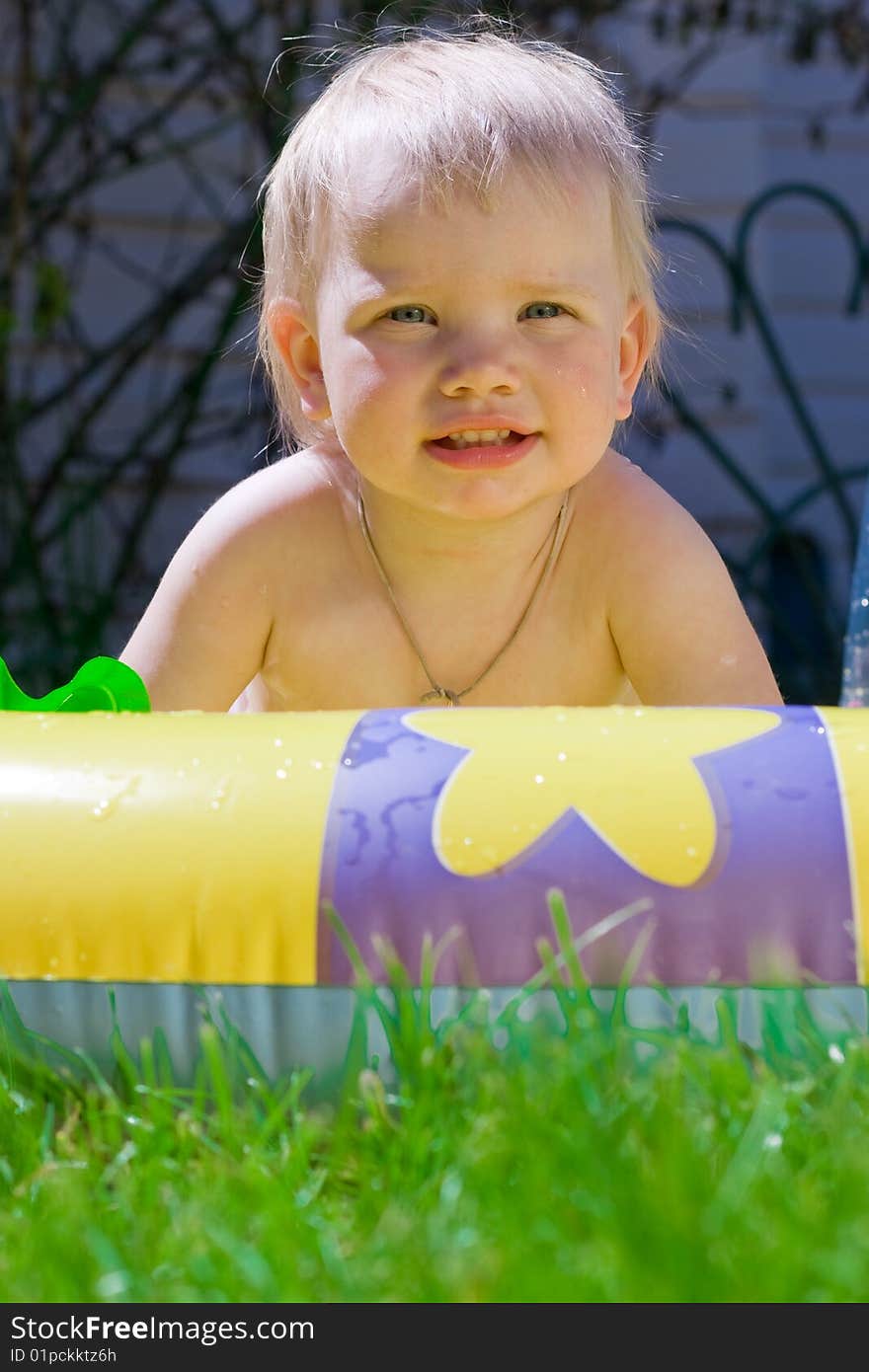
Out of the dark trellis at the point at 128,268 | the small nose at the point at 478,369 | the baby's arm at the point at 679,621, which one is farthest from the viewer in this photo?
the dark trellis at the point at 128,268

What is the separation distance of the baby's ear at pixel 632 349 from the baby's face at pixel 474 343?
0.11m

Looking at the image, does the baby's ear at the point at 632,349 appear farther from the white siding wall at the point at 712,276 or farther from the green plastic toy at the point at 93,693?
the white siding wall at the point at 712,276

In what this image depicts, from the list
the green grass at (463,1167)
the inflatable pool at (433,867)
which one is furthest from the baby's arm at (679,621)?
the green grass at (463,1167)

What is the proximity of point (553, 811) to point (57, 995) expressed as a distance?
400 millimetres

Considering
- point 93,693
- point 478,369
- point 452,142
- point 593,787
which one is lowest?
point 93,693

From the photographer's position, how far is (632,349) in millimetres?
2264

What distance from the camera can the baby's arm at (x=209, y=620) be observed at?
7.28ft

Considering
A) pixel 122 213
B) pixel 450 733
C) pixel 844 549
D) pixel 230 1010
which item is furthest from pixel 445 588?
pixel 844 549

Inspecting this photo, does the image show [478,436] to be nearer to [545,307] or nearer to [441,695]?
[545,307]

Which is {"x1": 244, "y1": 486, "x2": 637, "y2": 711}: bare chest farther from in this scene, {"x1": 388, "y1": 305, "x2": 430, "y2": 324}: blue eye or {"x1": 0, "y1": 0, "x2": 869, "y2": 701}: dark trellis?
{"x1": 0, "y1": 0, "x2": 869, "y2": 701}: dark trellis

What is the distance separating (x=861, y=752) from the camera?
4.51 ft

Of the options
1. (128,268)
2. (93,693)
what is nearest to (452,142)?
(93,693)

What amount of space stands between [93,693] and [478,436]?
0.55 meters

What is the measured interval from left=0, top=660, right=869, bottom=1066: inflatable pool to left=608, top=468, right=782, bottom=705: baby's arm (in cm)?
77
